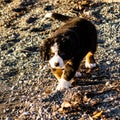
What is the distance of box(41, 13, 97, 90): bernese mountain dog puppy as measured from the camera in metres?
7.08

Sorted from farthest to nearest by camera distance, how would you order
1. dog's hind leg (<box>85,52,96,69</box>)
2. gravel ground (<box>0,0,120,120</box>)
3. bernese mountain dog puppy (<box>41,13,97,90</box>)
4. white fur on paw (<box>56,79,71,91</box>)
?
dog's hind leg (<box>85,52,96,69</box>), white fur on paw (<box>56,79,71,91</box>), bernese mountain dog puppy (<box>41,13,97,90</box>), gravel ground (<box>0,0,120,120</box>)

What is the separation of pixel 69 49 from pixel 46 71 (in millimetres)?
1248

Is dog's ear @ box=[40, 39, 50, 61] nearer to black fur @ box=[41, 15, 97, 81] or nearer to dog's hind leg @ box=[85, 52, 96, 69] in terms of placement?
black fur @ box=[41, 15, 97, 81]

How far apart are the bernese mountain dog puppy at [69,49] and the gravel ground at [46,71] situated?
0.67 feet

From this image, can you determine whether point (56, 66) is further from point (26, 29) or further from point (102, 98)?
point (26, 29)

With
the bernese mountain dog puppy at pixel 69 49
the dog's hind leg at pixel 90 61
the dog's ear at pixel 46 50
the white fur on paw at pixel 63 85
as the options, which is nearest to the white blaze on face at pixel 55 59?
the bernese mountain dog puppy at pixel 69 49

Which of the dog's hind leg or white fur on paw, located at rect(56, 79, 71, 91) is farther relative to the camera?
the dog's hind leg

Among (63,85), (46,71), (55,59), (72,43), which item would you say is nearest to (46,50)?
(55,59)

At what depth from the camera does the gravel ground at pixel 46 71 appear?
22.6ft

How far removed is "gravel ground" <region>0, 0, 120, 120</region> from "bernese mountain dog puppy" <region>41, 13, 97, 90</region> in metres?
0.21

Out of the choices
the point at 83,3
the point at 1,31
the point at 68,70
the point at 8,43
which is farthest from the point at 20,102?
the point at 83,3

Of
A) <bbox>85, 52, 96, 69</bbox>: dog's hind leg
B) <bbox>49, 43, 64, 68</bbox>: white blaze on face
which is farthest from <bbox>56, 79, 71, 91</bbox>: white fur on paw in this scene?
<bbox>85, 52, 96, 69</bbox>: dog's hind leg

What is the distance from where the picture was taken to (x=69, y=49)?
721cm

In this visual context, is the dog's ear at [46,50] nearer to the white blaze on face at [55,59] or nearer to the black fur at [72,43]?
the black fur at [72,43]
